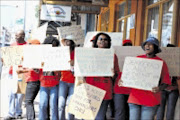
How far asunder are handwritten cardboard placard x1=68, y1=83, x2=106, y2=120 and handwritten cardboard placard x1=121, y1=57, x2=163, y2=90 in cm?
41

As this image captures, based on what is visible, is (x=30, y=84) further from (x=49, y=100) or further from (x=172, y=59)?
(x=172, y=59)

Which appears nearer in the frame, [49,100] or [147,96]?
[147,96]

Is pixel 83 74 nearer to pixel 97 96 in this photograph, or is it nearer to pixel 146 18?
pixel 97 96

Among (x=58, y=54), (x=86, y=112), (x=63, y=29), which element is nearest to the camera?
(x=86, y=112)

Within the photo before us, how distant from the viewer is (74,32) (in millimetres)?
5773

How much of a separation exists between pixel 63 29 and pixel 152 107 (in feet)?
8.35

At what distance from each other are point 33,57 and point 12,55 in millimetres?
519

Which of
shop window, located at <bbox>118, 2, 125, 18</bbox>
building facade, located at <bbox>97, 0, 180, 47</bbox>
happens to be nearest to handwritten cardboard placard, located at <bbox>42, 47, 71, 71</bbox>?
building facade, located at <bbox>97, 0, 180, 47</bbox>

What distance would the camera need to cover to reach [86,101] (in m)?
4.09

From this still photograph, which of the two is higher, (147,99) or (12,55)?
(12,55)

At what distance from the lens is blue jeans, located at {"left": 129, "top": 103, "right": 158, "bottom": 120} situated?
383cm

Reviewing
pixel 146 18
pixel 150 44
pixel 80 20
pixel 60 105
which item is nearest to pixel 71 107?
pixel 60 105

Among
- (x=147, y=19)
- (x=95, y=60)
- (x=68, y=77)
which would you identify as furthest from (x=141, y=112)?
(x=147, y=19)

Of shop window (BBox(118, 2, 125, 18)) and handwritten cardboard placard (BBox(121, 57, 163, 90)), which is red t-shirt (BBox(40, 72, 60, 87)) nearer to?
handwritten cardboard placard (BBox(121, 57, 163, 90))
